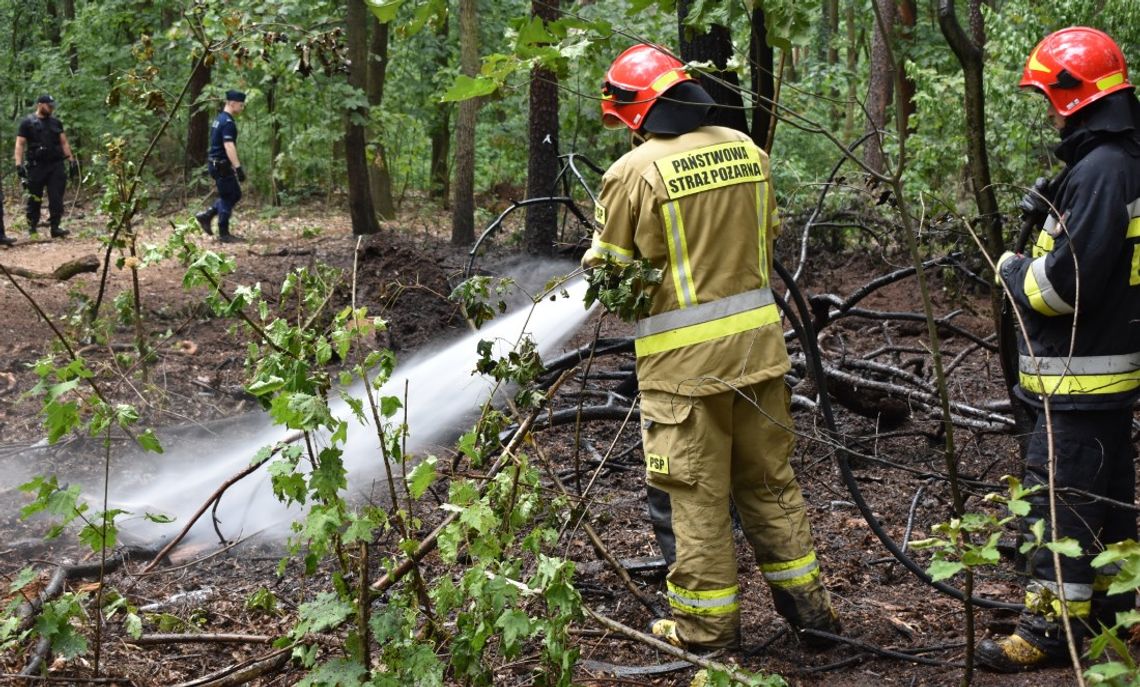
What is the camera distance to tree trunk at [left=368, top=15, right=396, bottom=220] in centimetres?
1488

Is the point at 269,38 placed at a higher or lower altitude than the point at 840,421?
higher

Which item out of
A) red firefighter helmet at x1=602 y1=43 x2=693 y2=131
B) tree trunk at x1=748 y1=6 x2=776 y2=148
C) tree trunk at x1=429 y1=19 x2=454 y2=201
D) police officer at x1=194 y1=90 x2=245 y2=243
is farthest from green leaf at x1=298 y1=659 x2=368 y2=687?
tree trunk at x1=429 y1=19 x2=454 y2=201

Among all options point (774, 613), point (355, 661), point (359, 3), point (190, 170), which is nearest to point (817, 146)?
point (359, 3)

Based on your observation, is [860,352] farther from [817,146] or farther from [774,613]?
[817,146]

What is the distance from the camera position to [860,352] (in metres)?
7.23

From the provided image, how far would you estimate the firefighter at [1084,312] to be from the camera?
3.09 meters

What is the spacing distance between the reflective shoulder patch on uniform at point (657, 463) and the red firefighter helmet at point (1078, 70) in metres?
1.67

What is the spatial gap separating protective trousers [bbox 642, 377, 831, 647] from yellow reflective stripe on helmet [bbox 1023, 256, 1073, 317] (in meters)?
0.85

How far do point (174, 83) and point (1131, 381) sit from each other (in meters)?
19.1

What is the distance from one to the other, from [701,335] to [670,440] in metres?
0.37

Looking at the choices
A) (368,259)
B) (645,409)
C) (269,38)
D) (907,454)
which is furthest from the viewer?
(368,259)

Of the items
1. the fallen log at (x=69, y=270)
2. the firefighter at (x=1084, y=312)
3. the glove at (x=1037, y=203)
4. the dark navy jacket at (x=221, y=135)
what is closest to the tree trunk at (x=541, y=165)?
the fallen log at (x=69, y=270)

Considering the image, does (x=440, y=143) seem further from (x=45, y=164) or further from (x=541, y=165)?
(x=541, y=165)

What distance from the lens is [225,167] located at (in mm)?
13359
